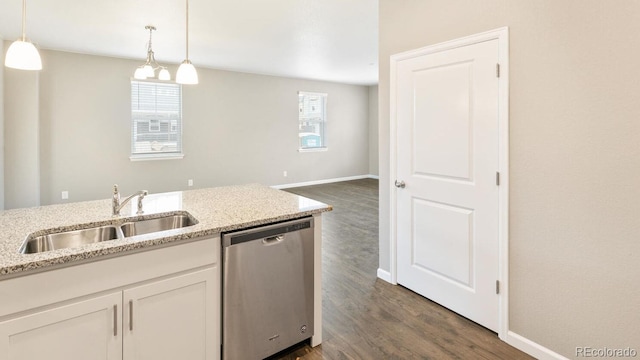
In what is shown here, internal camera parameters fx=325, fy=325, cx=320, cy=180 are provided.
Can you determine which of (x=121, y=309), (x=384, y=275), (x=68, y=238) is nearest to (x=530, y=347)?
(x=384, y=275)

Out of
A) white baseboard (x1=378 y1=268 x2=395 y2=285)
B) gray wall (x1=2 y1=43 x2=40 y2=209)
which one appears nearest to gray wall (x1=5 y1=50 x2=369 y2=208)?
gray wall (x1=2 y1=43 x2=40 y2=209)

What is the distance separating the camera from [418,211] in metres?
2.64

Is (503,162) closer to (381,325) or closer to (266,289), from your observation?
(381,325)

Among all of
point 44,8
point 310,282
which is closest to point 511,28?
point 310,282

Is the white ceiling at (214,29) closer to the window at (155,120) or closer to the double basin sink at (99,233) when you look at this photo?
the window at (155,120)

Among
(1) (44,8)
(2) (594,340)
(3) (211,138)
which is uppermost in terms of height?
(1) (44,8)

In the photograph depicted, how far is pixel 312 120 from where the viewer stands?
8555 mm

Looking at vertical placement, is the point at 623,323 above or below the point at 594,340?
above

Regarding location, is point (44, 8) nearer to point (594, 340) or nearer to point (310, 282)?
point (310, 282)

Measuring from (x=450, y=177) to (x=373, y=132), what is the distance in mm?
7333

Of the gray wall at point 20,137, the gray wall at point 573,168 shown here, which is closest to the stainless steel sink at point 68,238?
the gray wall at point 573,168

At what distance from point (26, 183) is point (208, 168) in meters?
2.83

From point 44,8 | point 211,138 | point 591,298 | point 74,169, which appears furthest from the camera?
point 211,138

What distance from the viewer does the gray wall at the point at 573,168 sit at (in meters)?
1.60
